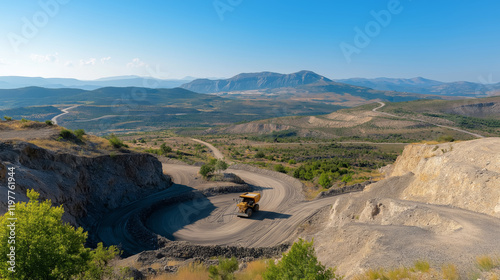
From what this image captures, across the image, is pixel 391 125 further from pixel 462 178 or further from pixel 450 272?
pixel 450 272

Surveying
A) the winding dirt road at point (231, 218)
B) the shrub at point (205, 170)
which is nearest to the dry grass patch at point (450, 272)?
the winding dirt road at point (231, 218)

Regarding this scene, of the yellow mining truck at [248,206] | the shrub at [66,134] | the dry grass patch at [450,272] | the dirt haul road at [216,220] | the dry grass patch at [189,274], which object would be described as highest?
the shrub at [66,134]

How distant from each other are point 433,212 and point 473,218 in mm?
1983

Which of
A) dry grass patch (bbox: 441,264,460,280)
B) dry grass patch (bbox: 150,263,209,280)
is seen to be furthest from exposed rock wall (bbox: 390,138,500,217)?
dry grass patch (bbox: 150,263,209,280)

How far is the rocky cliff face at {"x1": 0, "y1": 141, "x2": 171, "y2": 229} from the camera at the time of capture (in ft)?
65.4

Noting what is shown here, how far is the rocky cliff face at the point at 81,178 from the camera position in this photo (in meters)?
19.9

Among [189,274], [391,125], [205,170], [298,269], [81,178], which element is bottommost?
[391,125]

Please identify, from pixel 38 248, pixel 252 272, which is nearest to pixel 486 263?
pixel 252 272

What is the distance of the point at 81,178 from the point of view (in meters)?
25.3

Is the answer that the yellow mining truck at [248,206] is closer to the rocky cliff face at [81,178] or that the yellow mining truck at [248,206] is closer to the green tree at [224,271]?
the green tree at [224,271]

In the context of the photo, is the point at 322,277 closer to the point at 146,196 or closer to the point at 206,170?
the point at 146,196

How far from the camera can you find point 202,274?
15.0 m

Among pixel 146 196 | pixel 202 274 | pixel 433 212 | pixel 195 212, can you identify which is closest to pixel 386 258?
pixel 433 212

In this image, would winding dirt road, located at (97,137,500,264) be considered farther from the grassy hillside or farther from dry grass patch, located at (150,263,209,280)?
the grassy hillside
